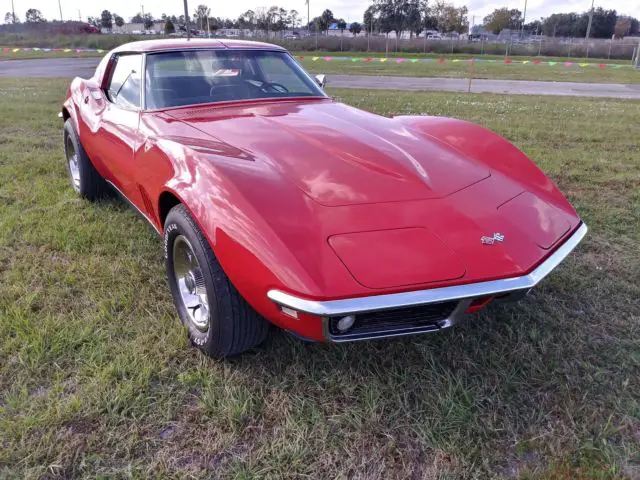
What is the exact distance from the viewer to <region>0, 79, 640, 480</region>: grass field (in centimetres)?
183

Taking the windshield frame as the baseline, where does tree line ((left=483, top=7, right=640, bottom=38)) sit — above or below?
above

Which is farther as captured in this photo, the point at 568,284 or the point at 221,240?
the point at 568,284

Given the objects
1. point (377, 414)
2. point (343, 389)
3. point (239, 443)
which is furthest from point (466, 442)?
point (239, 443)

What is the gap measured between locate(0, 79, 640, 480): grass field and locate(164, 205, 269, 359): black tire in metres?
0.14

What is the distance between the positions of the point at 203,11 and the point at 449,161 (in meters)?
58.3

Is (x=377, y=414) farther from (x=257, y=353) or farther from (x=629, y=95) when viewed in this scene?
(x=629, y=95)

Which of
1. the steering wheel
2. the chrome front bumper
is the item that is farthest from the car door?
the chrome front bumper

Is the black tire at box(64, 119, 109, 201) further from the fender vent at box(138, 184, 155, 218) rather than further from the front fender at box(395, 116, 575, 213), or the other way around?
the front fender at box(395, 116, 575, 213)

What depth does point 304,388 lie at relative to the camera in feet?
7.14

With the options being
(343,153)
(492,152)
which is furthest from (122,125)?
(492,152)

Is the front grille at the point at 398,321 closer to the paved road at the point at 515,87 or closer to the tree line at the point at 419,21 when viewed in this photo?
the paved road at the point at 515,87

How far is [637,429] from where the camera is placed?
1.97 metres

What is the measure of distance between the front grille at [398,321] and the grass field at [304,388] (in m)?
0.39

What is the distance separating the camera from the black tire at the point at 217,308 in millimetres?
2043
